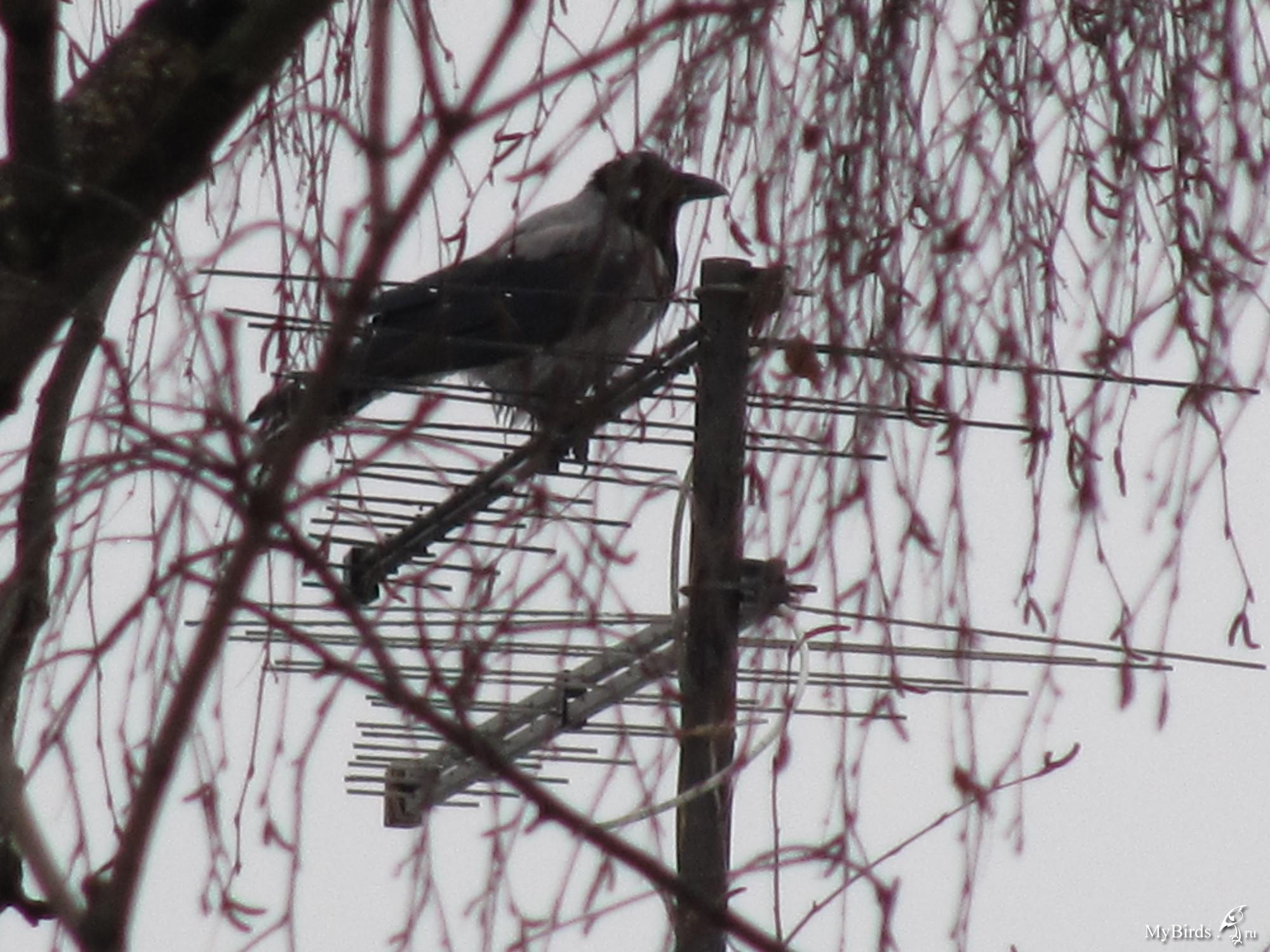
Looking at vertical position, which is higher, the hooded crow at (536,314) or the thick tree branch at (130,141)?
the hooded crow at (536,314)

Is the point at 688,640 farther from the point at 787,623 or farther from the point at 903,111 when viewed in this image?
the point at 903,111

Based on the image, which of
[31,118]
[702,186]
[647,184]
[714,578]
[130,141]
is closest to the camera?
A: [31,118]

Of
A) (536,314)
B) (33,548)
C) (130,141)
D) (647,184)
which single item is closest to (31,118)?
(130,141)

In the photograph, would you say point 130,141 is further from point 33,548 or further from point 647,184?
point 647,184

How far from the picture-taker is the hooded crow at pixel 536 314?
2.07 m

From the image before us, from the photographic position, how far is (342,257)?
1.09 m

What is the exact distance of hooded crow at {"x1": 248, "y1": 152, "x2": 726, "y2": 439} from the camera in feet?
6.79

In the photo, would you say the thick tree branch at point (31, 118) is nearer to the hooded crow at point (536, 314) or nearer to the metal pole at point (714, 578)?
the hooded crow at point (536, 314)

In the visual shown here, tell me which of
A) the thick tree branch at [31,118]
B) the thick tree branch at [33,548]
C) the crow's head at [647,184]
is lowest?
the thick tree branch at [33,548]

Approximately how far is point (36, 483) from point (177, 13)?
0.38 meters

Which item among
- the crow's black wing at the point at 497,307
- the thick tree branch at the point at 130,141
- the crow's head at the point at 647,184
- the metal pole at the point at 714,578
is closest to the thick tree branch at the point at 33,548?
the thick tree branch at the point at 130,141

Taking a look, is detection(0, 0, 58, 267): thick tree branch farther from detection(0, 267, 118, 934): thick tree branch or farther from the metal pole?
the metal pole

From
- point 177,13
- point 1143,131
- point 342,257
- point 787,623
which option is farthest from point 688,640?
point 342,257

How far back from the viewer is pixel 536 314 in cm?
342
